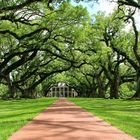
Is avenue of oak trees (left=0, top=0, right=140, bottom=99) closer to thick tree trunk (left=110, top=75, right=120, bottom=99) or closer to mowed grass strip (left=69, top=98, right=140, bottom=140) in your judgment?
thick tree trunk (left=110, top=75, right=120, bottom=99)

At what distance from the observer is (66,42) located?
48.6 meters

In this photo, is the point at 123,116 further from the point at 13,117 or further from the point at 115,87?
the point at 115,87

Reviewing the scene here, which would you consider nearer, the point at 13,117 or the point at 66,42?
the point at 13,117

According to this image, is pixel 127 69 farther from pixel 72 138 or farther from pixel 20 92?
pixel 72 138

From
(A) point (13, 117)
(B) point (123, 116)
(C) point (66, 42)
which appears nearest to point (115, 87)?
(C) point (66, 42)

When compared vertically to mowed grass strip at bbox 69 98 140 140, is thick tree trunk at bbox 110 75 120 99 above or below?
above

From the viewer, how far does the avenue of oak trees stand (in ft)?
128

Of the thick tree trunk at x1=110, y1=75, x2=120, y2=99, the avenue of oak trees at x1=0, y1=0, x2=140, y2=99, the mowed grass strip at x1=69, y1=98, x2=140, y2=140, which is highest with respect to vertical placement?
the avenue of oak trees at x1=0, y1=0, x2=140, y2=99

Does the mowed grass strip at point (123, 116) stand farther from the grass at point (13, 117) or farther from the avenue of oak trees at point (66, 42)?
the avenue of oak trees at point (66, 42)

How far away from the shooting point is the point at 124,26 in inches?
2328

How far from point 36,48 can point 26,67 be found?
22.3 metres

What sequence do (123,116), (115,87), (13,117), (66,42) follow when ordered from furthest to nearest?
(115,87), (66,42), (123,116), (13,117)

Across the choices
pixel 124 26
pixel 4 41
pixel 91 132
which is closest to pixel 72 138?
pixel 91 132

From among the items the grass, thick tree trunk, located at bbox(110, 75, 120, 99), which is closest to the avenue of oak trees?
thick tree trunk, located at bbox(110, 75, 120, 99)
